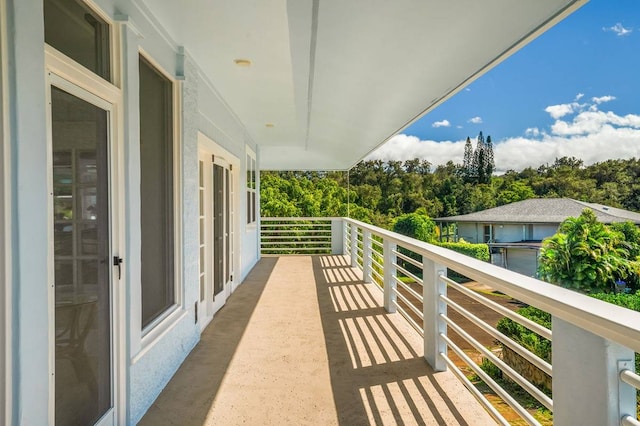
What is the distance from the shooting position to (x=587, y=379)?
131cm

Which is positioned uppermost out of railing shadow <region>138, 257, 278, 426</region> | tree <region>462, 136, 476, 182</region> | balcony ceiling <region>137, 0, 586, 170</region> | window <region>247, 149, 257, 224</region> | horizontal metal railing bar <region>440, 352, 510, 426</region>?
tree <region>462, 136, 476, 182</region>

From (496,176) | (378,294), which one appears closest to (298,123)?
(378,294)

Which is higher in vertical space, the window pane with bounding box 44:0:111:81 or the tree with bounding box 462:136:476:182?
the tree with bounding box 462:136:476:182

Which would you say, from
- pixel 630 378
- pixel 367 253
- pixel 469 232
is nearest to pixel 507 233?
pixel 469 232

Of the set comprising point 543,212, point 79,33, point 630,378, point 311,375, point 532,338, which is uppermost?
point 79,33

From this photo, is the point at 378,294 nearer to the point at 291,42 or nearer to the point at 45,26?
the point at 291,42

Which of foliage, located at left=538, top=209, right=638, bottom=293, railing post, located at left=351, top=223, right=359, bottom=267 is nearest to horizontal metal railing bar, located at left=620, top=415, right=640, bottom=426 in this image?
railing post, located at left=351, top=223, right=359, bottom=267

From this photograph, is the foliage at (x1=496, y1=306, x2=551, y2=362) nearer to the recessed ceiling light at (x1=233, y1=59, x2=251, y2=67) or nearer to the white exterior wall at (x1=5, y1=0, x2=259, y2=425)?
the white exterior wall at (x1=5, y1=0, x2=259, y2=425)

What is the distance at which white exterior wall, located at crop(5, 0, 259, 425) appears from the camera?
4.25 feet

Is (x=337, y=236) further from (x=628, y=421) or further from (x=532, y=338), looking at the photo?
(x=628, y=421)

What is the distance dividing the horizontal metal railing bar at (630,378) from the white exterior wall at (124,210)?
186 cm

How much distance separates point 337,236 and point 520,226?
29.8 metres

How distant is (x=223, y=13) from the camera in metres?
2.56

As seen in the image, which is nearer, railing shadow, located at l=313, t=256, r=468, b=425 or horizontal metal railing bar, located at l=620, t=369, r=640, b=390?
horizontal metal railing bar, located at l=620, t=369, r=640, b=390
